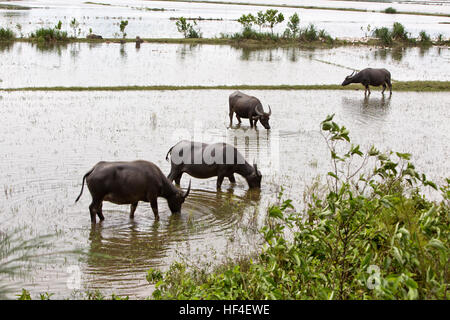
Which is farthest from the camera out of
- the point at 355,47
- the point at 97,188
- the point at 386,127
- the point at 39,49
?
the point at 355,47

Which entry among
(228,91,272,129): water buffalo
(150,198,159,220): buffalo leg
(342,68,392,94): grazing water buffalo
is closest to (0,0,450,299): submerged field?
(150,198,159,220): buffalo leg

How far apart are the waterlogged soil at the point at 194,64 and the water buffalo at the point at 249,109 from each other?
4814mm

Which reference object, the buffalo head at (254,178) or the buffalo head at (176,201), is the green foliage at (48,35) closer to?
the buffalo head at (254,178)

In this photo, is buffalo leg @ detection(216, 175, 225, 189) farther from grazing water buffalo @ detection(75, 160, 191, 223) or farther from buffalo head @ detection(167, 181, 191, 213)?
grazing water buffalo @ detection(75, 160, 191, 223)

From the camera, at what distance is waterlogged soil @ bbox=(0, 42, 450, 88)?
16281mm

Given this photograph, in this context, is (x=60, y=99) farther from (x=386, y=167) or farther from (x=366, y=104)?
(x=386, y=167)

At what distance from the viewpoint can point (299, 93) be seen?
596 inches

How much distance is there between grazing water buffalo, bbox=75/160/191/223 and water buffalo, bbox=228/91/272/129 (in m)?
4.79

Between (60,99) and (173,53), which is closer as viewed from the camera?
(60,99)

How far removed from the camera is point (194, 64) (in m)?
19.5

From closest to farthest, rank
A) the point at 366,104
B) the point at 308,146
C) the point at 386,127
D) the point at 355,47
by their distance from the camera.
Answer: the point at 308,146 < the point at 386,127 < the point at 366,104 < the point at 355,47
